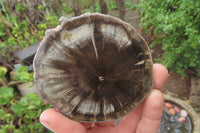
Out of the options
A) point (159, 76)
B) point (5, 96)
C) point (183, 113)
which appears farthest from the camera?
point (183, 113)

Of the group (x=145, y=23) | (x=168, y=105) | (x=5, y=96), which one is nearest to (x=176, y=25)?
(x=145, y=23)

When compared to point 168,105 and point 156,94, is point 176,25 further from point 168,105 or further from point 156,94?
point 168,105

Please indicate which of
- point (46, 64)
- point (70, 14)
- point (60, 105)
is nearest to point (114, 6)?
point (70, 14)

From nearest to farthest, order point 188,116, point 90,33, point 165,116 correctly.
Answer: point 90,33 < point 188,116 < point 165,116

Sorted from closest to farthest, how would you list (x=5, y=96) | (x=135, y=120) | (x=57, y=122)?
(x=57, y=122) → (x=135, y=120) → (x=5, y=96)

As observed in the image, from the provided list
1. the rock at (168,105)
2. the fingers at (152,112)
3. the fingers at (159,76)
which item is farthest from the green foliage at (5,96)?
the rock at (168,105)

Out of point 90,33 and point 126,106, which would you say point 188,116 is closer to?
point 126,106
